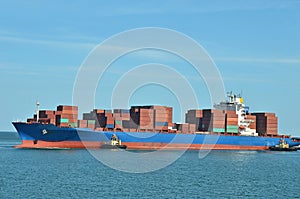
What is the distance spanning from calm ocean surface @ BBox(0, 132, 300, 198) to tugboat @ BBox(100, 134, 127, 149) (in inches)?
621

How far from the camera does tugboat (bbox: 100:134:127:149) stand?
7038 cm

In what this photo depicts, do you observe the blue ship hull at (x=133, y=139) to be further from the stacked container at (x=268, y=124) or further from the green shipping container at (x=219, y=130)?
the stacked container at (x=268, y=124)

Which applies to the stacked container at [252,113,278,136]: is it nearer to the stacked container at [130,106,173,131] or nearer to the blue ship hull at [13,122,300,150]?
the blue ship hull at [13,122,300,150]

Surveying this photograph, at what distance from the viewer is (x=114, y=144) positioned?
231ft

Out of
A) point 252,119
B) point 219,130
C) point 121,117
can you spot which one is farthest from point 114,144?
point 252,119

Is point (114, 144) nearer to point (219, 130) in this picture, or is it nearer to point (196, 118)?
point (196, 118)

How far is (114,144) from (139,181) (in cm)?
3158

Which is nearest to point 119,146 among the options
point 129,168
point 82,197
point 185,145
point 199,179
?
point 185,145

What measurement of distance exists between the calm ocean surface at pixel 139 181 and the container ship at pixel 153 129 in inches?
554

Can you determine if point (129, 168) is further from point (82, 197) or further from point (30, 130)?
point (30, 130)

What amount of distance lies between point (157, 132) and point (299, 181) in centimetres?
3283

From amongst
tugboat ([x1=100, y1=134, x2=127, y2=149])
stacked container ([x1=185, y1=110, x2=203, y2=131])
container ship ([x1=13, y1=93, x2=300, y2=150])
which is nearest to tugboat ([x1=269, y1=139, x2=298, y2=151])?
container ship ([x1=13, y1=93, x2=300, y2=150])

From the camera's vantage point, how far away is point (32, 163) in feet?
164

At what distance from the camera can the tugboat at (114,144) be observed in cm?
7038
